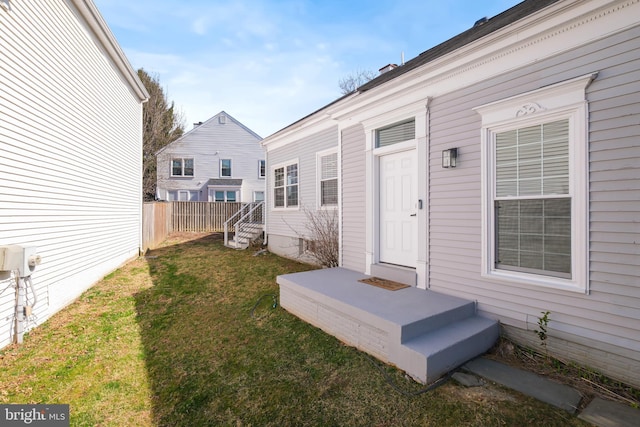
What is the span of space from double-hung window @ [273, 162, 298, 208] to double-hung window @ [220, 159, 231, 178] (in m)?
11.7

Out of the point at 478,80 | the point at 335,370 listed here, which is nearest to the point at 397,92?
the point at 478,80

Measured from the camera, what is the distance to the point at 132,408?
2.64m

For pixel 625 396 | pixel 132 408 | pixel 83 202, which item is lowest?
pixel 132 408

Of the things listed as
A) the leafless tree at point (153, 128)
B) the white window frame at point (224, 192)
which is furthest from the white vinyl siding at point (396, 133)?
the leafless tree at point (153, 128)

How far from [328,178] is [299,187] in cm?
137

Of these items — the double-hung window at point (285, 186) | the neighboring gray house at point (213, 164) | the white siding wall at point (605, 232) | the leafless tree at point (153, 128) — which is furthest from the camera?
the neighboring gray house at point (213, 164)

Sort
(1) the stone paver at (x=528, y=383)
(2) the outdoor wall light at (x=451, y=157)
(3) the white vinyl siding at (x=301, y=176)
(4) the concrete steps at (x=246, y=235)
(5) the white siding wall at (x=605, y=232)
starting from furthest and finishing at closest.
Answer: (4) the concrete steps at (x=246, y=235)
(3) the white vinyl siding at (x=301, y=176)
(2) the outdoor wall light at (x=451, y=157)
(5) the white siding wall at (x=605, y=232)
(1) the stone paver at (x=528, y=383)

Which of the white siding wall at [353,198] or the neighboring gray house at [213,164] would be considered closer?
the white siding wall at [353,198]

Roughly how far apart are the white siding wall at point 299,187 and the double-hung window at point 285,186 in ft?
0.59

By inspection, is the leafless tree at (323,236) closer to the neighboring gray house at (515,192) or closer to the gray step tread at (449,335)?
the neighboring gray house at (515,192)

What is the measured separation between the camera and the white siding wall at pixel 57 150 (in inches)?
146

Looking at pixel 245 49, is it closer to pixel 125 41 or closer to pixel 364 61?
pixel 125 41

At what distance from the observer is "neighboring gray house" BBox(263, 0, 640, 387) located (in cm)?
269

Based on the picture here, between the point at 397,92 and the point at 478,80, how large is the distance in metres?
1.20
